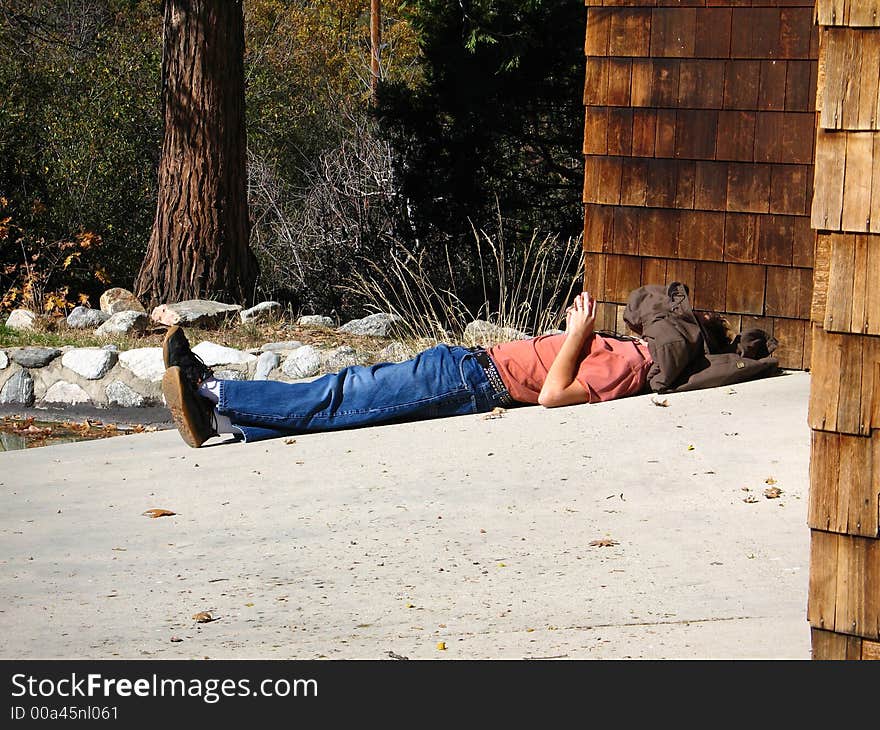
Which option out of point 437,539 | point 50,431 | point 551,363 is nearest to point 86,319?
point 50,431

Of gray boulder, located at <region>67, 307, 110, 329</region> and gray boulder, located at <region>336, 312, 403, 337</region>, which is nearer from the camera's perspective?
gray boulder, located at <region>336, 312, 403, 337</region>

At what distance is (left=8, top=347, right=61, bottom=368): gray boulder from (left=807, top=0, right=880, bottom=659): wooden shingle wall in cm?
601

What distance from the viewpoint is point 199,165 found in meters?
9.43

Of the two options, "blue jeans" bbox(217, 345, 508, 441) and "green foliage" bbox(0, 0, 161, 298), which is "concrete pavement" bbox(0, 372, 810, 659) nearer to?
"blue jeans" bbox(217, 345, 508, 441)

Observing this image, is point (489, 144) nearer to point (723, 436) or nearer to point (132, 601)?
point (723, 436)

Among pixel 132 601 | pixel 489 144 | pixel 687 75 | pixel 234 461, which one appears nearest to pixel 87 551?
pixel 132 601

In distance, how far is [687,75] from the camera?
6.22 metres

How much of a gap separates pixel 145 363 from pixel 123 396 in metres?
0.25

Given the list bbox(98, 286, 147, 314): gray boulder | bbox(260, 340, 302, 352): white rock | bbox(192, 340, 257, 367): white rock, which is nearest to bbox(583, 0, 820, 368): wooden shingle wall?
bbox(260, 340, 302, 352): white rock

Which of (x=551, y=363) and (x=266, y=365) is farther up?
(x=551, y=363)

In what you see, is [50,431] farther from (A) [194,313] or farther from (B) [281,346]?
(A) [194,313]

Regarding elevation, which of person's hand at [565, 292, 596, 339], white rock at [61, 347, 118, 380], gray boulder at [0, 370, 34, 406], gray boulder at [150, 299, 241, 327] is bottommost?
gray boulder at [0, 370, 34, 406]

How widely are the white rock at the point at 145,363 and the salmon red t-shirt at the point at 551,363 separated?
2.79 meters

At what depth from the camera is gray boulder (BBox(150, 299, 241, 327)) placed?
860 centimetres
